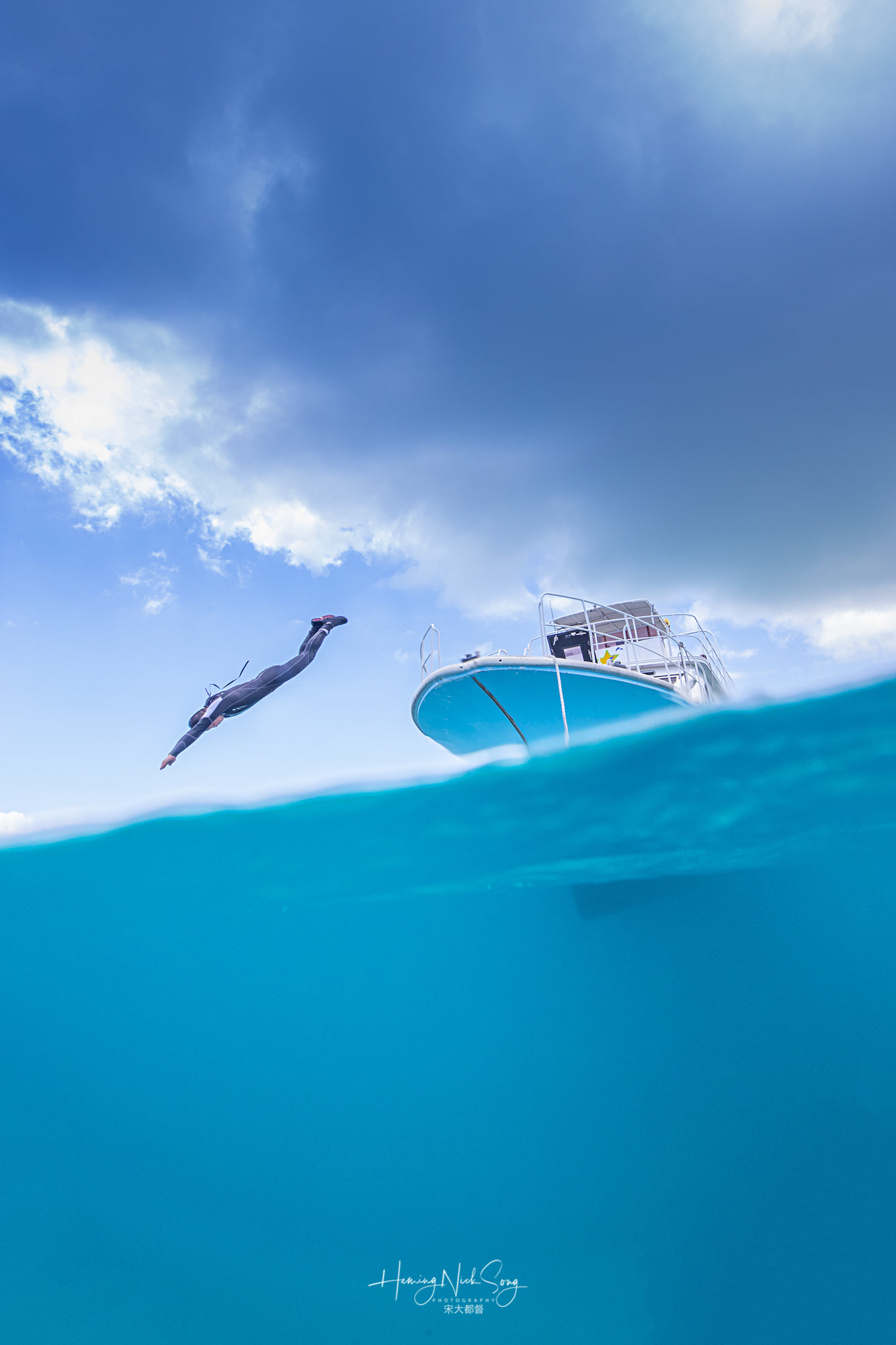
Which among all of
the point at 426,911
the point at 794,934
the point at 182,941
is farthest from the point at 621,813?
the point at 182,941

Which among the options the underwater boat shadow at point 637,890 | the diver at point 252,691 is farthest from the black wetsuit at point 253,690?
the underwater boat shadow at point 637,890

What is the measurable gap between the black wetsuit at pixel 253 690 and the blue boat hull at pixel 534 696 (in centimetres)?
241

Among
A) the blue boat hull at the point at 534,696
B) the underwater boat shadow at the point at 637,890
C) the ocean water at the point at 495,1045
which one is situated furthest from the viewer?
the underwater boat shadow at the point at 637,890

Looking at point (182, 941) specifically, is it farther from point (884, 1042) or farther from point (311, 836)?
point (884, 1042)

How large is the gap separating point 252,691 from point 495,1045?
1724cm

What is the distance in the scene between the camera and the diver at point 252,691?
11000 mm

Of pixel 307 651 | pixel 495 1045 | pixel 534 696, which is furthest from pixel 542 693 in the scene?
pixel 495 1045

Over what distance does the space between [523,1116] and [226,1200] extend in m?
12.3

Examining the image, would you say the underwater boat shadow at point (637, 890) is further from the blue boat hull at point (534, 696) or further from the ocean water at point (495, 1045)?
the blue boat hull at point (534, 696)

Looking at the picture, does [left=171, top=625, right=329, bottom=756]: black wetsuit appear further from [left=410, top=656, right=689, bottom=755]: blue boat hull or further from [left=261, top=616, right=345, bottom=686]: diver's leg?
[left=410, top=656, right=689, bottom=755]: blue boat hull

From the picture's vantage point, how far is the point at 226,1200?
15.9m

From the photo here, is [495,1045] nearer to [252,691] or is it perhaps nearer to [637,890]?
[637,890]

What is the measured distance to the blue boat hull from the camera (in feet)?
37.2

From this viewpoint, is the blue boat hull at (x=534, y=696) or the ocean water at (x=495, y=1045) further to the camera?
the blue boat hull at (x=534, y=696)
